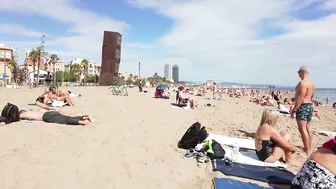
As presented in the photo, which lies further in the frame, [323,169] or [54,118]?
[54,118]

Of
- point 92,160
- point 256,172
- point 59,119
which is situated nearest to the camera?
point 92,160

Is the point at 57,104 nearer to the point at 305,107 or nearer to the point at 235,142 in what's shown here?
the point at 235,142

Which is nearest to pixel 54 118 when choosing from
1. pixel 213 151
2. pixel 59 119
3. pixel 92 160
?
pixel 59 119

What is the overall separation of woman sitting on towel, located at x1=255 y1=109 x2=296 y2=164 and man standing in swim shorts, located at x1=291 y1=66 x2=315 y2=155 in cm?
90

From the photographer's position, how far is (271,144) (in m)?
4.32

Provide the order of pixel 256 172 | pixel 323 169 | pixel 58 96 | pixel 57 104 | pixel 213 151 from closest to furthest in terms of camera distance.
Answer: pixel 323 169 → pixel 256 172 → pixel 213 151 → pixel 57 104 → pixel 58 96

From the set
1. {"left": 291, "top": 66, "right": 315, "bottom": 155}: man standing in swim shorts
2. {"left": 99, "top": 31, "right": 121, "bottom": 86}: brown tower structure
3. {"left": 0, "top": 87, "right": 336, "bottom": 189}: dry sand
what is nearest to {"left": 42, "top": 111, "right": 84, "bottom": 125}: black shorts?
{"left": 0, "top": 87, "right": 336, "bottom": 189}: dry sand

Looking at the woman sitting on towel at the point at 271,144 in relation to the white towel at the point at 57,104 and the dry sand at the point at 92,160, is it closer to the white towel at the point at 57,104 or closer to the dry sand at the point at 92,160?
the dry sand at the point at 92,160

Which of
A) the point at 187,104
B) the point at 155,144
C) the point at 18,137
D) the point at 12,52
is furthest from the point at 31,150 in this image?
the point at 12,52

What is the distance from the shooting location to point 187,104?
1205 centimetres

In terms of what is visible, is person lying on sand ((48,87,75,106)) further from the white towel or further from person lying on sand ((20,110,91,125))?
person lying on sand ((20,110,91,125))

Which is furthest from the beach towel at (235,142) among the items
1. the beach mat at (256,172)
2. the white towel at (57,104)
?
the white towel at (57,104)

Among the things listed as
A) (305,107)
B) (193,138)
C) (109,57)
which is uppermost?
(109,57)

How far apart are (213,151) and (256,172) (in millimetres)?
800
